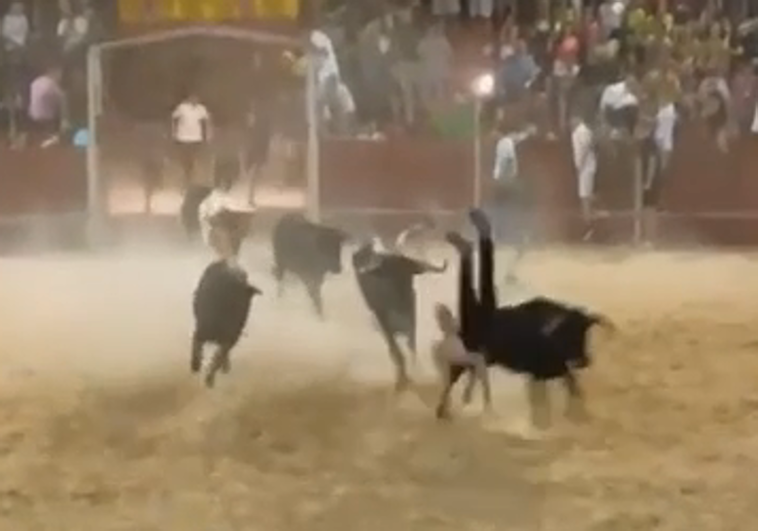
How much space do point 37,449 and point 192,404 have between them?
10cm

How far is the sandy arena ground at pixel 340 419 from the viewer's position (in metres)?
0.92

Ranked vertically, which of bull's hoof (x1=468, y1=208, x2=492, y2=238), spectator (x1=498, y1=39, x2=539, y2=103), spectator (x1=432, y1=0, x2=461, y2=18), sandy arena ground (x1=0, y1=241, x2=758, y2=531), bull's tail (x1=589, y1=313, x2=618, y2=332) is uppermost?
spectator (x1=432, y1=0, x2=461, y2=18)

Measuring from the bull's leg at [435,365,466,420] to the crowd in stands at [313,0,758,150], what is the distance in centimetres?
15

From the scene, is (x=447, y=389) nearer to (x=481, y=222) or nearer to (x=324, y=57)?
(x=481, y=222)

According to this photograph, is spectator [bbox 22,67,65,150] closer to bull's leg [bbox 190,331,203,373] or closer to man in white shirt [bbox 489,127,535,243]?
bull's leg [bbox 190,331,203,373]

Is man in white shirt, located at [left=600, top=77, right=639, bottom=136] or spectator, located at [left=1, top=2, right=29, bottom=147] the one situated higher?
spectator, located at [left=1, top=2, right=29, bottom=147]

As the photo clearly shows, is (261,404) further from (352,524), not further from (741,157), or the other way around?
(741,157)

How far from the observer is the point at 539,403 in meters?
0.95

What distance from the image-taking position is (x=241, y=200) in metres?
0.96

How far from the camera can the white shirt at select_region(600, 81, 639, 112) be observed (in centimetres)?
99

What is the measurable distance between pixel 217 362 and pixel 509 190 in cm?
21

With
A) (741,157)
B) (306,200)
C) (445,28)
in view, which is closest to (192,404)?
(306,200)

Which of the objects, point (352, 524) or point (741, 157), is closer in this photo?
point (352, 524)

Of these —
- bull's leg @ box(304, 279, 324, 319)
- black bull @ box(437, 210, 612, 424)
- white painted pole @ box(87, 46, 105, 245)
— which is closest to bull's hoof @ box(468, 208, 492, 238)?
black bull @ box(437, 210, 612, 424)
